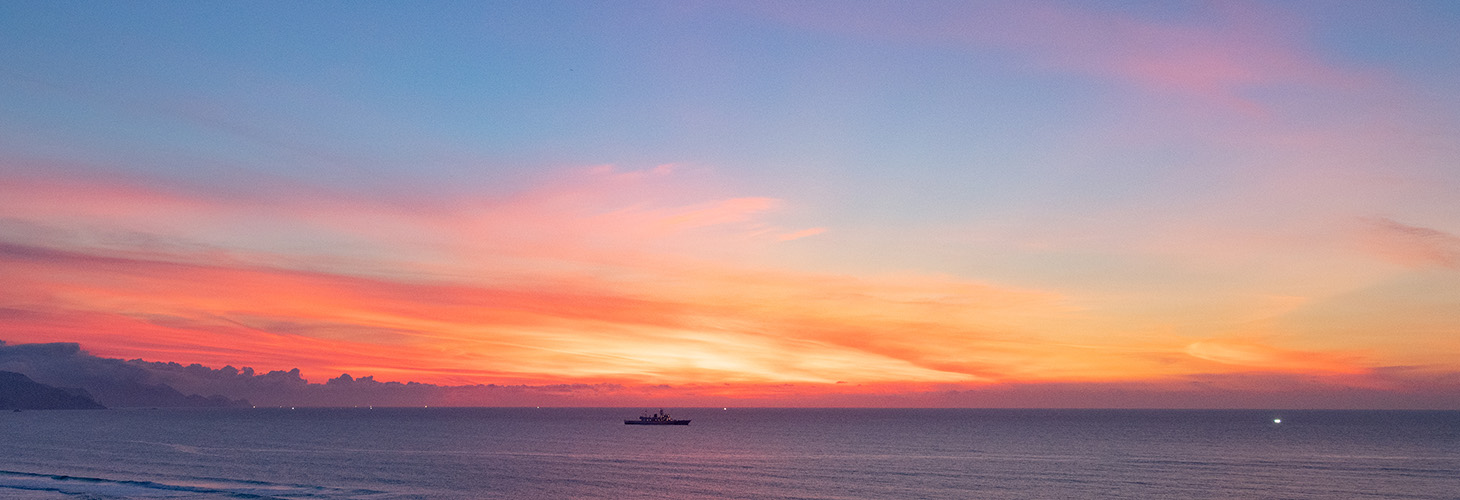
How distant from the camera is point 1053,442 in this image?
6594 inches

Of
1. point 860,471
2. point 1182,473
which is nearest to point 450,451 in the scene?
point 860,471

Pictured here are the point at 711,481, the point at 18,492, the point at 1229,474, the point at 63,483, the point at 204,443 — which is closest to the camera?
the point at 18,492

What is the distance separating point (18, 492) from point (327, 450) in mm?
64687

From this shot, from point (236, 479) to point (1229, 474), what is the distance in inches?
4215

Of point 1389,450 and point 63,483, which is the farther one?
point 1389,450

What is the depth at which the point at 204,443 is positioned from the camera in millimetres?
161750

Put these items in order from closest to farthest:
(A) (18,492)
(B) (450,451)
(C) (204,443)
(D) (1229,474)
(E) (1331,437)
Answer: (A) (18,492) → (D) (1229,474) → (B) (450,451) → (C) (204,443) → (E) (1331,437)

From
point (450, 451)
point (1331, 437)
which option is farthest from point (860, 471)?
point (1331, 437)

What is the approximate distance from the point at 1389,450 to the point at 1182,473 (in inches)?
2641

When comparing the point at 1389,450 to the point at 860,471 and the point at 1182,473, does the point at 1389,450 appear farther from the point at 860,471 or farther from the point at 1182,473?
the point at 860,471

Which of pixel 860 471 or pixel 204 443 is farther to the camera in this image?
pixel 204 443

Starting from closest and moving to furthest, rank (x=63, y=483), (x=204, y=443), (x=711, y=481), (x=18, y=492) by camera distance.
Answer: (x=18, y=492), (x=63, y=483), (x=711, y=481), (x=204, y=443)

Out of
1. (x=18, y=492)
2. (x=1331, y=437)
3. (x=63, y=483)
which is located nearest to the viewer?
(x=18, y=492)

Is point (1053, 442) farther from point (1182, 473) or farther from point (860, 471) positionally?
point (860, 471)
